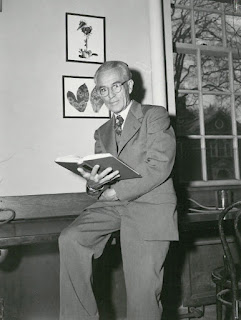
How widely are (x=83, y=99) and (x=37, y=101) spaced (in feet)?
1.21

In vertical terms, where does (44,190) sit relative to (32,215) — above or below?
above

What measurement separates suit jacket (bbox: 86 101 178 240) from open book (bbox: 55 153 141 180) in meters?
0.07

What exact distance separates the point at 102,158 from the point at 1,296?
5.05ft

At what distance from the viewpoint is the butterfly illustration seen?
2.79 metres

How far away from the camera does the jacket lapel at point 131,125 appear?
78.2 inches

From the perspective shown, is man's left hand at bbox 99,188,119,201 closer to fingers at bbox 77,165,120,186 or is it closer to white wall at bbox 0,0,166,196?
fingers at bbox 77,165,120,186

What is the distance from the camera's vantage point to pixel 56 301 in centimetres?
267

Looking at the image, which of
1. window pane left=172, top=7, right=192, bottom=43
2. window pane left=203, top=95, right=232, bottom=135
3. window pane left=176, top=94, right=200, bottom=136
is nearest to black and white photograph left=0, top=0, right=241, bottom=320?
window pane left=172, top=7, right=192, bottom=43

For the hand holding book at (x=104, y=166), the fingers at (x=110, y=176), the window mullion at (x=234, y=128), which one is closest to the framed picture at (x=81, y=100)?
the hand holding book at (x=104, y=166)

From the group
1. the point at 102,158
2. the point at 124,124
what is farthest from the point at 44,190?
the point at 102,158

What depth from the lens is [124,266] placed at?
6.05 feet

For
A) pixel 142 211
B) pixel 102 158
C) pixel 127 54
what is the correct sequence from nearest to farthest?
pixel 102 158
pixel 142 211
pixel 127 54

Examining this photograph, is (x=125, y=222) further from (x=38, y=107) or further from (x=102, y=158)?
(x=38, y=107)

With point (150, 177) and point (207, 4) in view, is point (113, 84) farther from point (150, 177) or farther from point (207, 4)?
point (207, 4)
